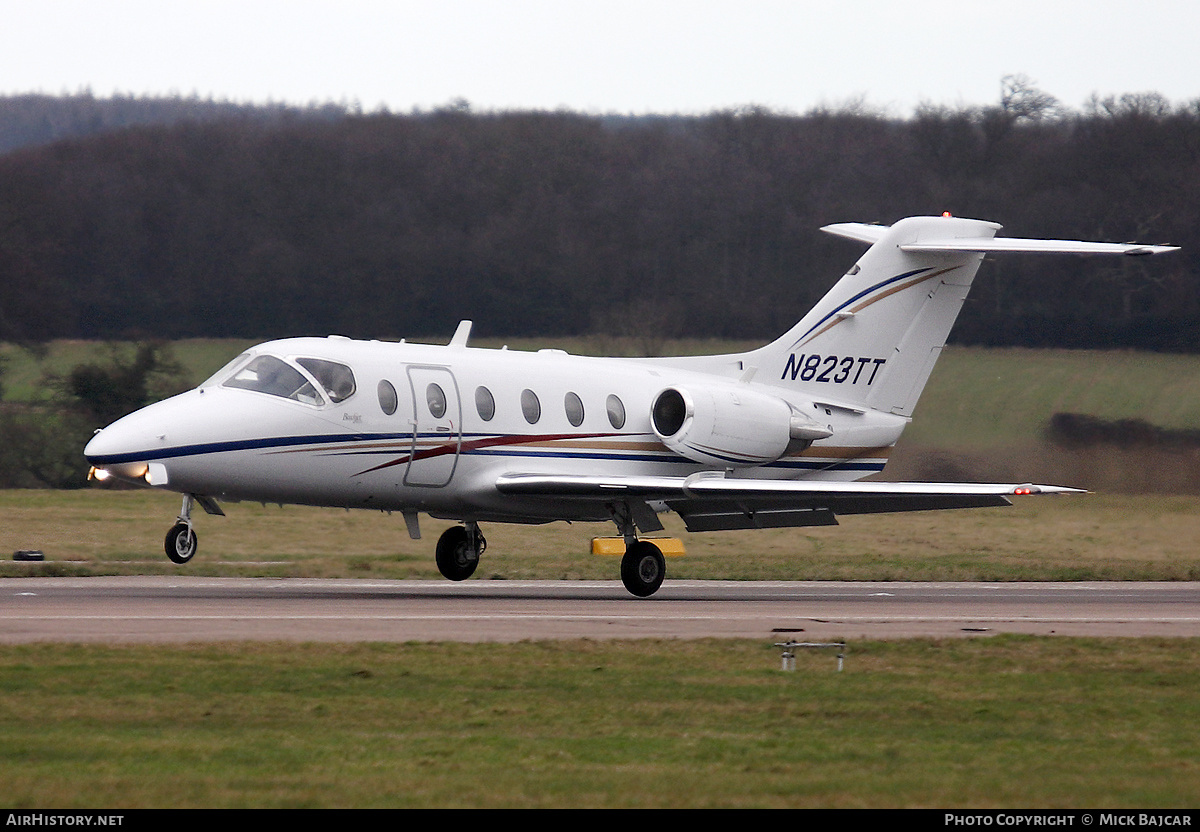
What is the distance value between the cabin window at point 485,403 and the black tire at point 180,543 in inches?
171

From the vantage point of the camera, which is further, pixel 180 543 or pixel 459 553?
pixel 459 553

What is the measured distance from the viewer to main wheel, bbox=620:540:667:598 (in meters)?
21.6

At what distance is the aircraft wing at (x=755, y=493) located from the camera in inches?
832

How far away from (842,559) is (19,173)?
35.2 m

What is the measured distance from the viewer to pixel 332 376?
20.3m

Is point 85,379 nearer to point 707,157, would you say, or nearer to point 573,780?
point 707,157

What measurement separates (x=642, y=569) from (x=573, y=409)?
2.55 meters

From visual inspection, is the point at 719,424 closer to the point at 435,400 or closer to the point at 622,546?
the point at 622,546

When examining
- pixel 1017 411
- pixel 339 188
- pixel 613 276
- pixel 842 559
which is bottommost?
pixel 842 559

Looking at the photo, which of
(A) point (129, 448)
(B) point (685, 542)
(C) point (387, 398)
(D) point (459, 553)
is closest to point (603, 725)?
(A) point (129, 448)

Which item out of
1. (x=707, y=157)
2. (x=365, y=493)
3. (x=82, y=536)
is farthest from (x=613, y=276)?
(x=365, y=493)

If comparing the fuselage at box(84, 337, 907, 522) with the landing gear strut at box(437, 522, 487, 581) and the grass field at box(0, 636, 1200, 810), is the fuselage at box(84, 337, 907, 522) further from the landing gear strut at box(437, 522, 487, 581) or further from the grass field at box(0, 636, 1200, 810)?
the grass field at box(0, 636, 1200, 810)

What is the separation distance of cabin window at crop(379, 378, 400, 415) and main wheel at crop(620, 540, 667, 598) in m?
3.69

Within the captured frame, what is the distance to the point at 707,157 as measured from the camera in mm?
55438
